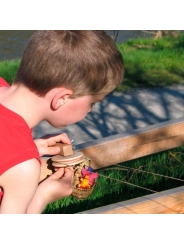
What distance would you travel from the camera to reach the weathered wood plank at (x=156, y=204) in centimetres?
197

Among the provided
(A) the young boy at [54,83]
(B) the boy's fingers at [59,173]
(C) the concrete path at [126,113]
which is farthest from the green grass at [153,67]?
(A) the young boy at [54,83]

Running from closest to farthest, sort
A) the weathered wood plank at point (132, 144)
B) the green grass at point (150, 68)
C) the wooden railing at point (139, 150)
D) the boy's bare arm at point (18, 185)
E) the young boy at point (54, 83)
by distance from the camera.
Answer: the boy's bare arm at point (18, 185) < the young boy at point (54, 83) < the wooden railing at point (139, 150) < the weathered wood plank at point (132, 144) < the green grass at point (150, 68)

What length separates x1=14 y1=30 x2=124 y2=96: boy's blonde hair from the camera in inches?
69.7

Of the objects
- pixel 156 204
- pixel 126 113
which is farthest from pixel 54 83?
pixel 126 113

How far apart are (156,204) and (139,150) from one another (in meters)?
0.59

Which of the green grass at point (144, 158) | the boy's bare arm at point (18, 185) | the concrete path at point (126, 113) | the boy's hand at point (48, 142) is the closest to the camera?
the boy's bare arm at point (18, 185)

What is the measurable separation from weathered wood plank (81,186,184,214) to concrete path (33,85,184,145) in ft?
8.84

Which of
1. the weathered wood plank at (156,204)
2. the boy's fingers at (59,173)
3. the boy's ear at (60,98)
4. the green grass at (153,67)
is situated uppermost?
the green grass at (153,67)

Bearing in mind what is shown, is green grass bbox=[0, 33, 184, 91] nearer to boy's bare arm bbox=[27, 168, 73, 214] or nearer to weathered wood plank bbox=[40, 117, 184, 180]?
weathered wood plank bbox=[40, 117, 184, 180]

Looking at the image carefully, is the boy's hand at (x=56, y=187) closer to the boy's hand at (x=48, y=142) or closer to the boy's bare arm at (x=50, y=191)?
the boy's bare arm at (x=50, y=191)

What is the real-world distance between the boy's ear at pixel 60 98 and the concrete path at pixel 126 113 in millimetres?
2857

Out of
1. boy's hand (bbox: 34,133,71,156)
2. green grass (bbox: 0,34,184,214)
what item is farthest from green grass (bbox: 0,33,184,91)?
boy's hand (bbox: 34,133,71,156)

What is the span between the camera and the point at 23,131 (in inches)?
67.7

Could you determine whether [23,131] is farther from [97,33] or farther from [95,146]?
[95,146]
